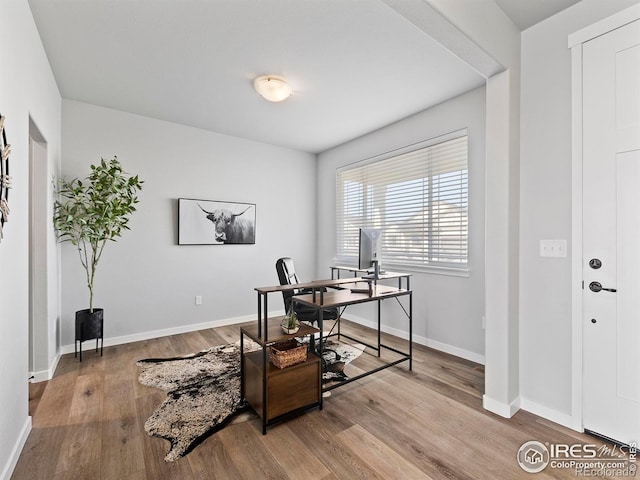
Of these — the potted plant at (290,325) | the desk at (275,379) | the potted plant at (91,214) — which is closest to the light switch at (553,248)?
the desk at (275,379)

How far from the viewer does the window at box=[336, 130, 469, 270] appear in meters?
3.29

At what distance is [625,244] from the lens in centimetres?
179

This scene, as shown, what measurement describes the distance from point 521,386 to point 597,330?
67cm

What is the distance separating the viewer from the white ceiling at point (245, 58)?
2.05 m

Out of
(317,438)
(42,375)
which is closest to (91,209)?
(42,375)

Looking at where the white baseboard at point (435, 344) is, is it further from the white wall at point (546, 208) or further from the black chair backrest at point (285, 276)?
the black chair backrest at point (285, 276)

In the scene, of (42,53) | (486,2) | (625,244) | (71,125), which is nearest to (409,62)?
(486,2)

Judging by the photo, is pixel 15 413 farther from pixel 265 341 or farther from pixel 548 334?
pixel 548 334

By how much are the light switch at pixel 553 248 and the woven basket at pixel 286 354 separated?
182cm

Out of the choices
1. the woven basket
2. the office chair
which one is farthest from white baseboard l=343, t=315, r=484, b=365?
the woven basket

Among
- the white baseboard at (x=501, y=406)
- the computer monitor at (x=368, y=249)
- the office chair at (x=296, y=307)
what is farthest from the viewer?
the office chair at (x=296, y=307)

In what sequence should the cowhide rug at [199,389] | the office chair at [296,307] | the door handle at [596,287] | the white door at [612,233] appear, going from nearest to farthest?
the white door at [612,233] < the door handle at [596,287] < the cowhide rug at [199,389] < the office chair at [296,307]

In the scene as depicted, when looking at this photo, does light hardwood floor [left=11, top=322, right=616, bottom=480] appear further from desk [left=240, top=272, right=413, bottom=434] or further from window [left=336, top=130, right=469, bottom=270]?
window [left=336, top=130, right=469, bottom=270]

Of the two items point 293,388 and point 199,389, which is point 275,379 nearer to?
point 293,388
